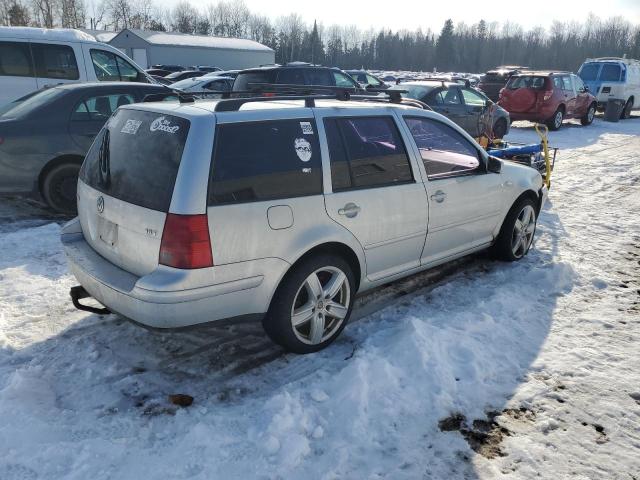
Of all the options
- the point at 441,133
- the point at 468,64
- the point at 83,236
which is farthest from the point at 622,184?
the point at 468,64

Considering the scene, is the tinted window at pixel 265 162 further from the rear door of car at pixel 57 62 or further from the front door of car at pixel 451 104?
the front door of car at pixel 451 104

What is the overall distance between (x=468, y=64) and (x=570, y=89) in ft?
332

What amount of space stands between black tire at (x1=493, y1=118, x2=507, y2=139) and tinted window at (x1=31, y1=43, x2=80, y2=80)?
1023 centimetres

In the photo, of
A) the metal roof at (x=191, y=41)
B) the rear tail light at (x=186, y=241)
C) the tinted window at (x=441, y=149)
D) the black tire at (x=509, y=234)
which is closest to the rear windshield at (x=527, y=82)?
the black tire at (x=509, y=234)

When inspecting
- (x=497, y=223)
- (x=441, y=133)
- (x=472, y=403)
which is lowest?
(x=472, y=403)

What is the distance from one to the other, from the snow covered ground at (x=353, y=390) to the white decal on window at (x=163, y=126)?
60.2 inches

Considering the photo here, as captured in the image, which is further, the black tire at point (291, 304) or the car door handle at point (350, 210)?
the car door handle at point (350, 210)

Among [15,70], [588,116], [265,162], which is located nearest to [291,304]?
[265,162]

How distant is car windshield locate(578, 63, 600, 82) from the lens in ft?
70.3

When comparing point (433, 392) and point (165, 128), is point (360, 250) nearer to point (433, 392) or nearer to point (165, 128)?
point (433, 392)

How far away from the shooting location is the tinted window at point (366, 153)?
361cm

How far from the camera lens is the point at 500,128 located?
14180 millimetres

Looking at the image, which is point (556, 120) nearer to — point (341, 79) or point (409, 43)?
point (341, 79)

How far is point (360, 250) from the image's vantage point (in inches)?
148
